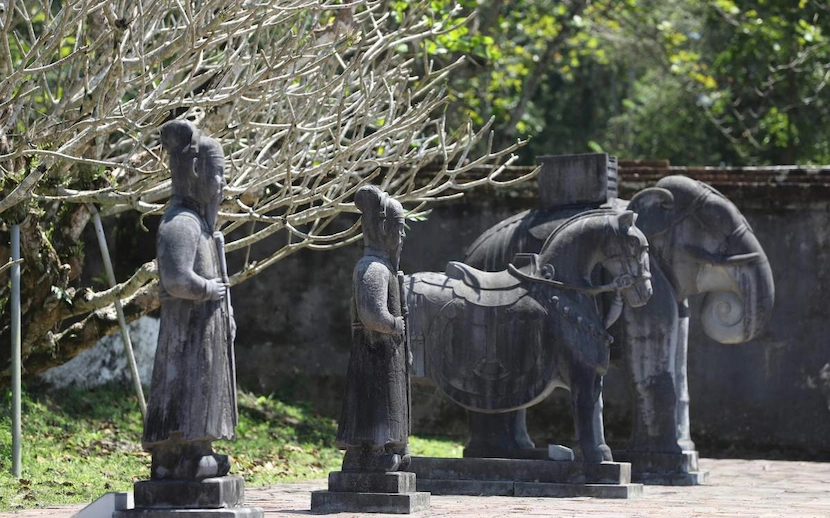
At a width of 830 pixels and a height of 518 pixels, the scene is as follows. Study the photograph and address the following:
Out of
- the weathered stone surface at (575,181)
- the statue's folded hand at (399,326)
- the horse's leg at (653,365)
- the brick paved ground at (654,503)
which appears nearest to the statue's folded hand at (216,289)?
the statue's folded hand at (399,326)

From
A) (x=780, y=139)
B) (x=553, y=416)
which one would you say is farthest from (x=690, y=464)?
(x=780, y=139)

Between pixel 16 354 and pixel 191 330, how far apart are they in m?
3.97

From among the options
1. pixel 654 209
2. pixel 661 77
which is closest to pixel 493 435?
pixel 654 209

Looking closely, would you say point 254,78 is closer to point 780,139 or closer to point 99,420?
point 99,420

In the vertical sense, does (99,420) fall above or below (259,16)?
below

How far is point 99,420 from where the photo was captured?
13.7 m

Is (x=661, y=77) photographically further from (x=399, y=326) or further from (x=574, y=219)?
(x=399, y=326)

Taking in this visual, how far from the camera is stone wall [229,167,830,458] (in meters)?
15.4

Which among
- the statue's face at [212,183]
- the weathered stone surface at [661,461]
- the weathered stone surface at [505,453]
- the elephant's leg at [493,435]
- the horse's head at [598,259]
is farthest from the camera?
the weathered stone surface at [661,461]

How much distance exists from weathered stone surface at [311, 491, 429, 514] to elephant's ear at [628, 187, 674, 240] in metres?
4.08

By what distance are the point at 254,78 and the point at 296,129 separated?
0.60 m

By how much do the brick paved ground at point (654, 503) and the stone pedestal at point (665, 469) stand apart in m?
0.20

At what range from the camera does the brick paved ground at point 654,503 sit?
355 inches

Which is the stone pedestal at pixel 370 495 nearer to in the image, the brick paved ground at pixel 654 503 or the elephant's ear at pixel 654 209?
the brick paved ground at pixel 654 503
